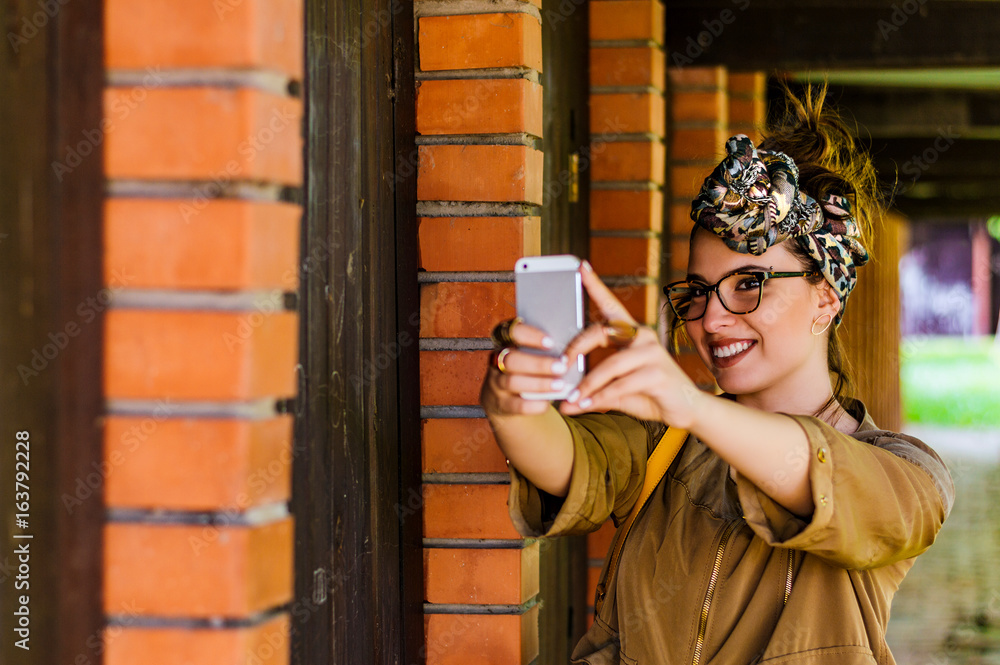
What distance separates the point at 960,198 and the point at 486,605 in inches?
445

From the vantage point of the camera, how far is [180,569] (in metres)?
1.12

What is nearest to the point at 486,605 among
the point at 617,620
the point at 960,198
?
the point at 617,620

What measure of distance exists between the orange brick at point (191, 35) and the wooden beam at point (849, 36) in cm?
301

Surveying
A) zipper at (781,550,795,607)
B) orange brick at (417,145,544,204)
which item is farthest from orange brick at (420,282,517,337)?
zipper at (781,550,795,607)

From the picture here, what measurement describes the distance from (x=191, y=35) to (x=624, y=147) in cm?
230

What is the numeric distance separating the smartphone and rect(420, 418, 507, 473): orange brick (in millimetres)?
627

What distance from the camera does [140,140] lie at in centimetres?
112

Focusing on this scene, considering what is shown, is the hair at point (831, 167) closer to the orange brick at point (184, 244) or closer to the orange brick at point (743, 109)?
the orange brick at point (184, 244)

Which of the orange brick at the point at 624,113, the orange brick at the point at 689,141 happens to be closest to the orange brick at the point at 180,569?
the orange brick at the point at 624,113

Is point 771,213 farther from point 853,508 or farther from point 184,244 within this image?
point 184,244

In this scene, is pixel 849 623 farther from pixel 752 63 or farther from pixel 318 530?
pixel 752 63

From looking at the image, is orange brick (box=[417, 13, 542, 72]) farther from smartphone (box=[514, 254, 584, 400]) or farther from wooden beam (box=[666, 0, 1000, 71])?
wooden beam (box=[666, 0, 1000, 71])

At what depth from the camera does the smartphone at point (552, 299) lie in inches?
49.5

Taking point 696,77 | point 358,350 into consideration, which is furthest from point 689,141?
point 358,350
